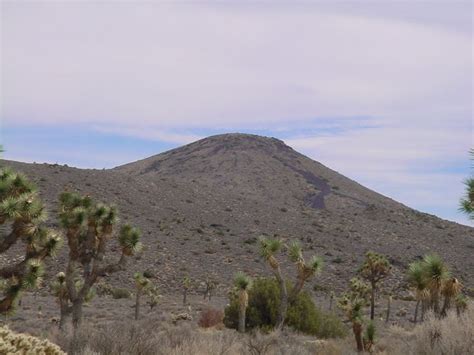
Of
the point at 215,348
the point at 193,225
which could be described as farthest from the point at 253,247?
the point at 215,348

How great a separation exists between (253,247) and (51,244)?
43714 millimetres

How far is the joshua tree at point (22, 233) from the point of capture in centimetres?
1805

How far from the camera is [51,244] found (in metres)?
20.0

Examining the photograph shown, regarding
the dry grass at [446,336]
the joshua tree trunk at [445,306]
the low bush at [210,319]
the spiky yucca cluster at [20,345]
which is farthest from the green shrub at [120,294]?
the spiky yucca cluster at [20,345]

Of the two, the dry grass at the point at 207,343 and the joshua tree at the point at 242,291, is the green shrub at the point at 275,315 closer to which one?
the joshua tree at the point at 242,291

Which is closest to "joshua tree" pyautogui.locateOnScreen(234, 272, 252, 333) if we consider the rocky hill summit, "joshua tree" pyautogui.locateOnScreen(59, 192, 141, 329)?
"joshua tree" pyautogui.locateOnScreen(59, 192, 141, 329)

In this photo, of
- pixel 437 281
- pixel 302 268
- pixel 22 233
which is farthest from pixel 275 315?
pixel 22 233

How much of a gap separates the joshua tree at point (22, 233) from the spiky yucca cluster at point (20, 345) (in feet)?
31.3

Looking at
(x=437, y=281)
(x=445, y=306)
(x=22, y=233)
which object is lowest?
(x=445, y=306)

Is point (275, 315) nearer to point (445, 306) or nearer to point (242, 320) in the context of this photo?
point (242, 320)

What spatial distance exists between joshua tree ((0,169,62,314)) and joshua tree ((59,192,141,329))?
10.2ft

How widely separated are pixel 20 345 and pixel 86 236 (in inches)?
632

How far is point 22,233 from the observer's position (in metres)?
18.9

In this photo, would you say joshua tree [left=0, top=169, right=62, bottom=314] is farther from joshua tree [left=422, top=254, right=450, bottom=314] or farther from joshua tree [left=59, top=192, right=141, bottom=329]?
joshua tree [left=422, top=254, right=450, bottom=314]
